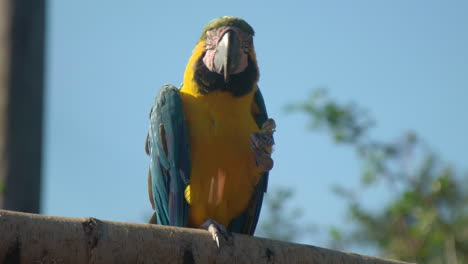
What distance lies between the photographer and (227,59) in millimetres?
3758

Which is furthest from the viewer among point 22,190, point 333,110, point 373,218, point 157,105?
point 333,110

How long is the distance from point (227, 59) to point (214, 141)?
1.50ft

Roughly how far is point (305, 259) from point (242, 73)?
1443 mm

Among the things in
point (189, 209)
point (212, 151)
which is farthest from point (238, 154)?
point (189, 209)

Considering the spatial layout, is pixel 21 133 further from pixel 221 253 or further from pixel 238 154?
pixel 221 253

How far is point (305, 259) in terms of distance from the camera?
108 inches

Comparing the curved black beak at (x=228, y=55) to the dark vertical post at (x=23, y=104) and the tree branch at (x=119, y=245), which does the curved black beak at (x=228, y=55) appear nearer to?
the tree branch at (x=119, y=245)

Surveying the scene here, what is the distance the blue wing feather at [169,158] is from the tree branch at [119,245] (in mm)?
965

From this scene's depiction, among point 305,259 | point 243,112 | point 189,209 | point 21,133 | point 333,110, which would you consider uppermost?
point 333,110

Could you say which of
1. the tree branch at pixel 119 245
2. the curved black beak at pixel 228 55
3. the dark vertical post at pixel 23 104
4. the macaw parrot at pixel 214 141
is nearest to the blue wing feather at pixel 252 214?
the macaw parrot at pixel 214 141

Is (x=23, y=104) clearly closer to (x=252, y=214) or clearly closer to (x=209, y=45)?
(x=209, y=45)

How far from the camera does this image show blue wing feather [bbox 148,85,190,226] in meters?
3.68

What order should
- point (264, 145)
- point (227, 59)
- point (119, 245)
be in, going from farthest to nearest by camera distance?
1. point (227, 59)
2. point (264, 145)
3. point (119, 245)

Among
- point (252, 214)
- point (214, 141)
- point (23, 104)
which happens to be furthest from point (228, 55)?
point (23, 104)
